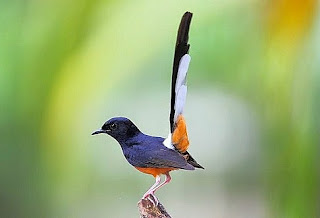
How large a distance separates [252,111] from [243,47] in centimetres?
16

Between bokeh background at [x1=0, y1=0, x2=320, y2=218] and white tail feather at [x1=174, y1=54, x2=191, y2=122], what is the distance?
103 millimetres

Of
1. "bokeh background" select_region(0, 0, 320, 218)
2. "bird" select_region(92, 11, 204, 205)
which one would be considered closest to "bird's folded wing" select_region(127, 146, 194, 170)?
"bird" select_region(92, 11, 204, 205)

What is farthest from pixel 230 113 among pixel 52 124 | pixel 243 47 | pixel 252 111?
pixel 52 124

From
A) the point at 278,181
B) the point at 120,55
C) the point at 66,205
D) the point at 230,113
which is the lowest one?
the point at 66,205

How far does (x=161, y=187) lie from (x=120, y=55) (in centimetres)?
33

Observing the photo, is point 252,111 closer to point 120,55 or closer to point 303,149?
point 303,149

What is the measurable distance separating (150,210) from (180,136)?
0.60 feet

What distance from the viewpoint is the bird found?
60.5 inches

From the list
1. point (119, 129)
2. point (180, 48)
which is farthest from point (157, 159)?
point (180, 48)

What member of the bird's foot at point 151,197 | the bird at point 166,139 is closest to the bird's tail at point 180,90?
the bird at point 166,139

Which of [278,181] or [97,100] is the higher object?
[97,100]

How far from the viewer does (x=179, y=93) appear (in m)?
1.57

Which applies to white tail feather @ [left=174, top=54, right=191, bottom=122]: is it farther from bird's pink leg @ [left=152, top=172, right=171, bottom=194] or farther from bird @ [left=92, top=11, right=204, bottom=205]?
bird's pink leg @ [left=152, top=172, right=171, bottom=194]

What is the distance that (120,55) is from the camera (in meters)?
1.69
